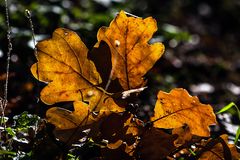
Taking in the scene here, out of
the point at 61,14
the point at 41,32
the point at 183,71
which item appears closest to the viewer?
the point at 41,32

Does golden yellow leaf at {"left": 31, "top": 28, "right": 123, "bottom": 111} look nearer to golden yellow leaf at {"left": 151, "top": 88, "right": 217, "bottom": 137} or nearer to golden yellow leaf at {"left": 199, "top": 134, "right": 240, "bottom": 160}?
golden yellow leaf at {"left": 151, "top": 88, "right": 217, "bottom": 137}

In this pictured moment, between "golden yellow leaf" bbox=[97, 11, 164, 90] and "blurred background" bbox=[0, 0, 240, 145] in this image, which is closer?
"golden yellow leaf" bbox=[97, 11, 164, 90]

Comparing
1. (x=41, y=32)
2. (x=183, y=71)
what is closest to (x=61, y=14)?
(x=41, y=32)

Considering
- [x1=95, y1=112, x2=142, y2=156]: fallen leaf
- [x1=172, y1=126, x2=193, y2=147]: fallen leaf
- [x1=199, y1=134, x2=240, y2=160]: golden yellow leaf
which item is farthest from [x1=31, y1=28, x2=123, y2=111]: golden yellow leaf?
[x1=199, y1=134, x2=240, y2=160]: golden yellow leaf

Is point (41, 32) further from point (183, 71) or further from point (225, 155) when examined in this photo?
point (225, 155)

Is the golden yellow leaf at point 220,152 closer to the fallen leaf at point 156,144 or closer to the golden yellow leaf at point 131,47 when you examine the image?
the fallen leaf at point 156,144

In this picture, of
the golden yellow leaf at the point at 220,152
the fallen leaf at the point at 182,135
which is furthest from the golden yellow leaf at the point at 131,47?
the golden yellow leaf at the point at 220,152

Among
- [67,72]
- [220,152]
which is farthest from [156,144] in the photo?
[67,72]
